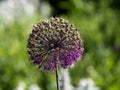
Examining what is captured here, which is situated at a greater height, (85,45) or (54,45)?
(85,45)

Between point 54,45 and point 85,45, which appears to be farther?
point 85,45

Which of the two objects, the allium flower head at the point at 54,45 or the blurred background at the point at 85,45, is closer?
the allium flower head at the point at 54,45

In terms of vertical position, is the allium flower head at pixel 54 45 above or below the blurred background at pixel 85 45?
below

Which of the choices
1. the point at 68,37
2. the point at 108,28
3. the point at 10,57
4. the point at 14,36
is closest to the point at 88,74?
the point at 10,57

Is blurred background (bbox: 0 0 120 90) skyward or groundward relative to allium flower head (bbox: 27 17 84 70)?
skyward

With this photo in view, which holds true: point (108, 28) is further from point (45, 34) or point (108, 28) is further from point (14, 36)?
point (45, 34)
